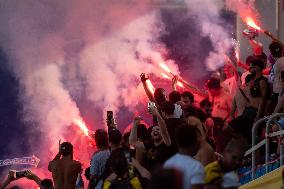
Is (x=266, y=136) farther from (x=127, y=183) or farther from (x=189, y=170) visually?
(x=189, y=170)

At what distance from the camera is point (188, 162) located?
834cm

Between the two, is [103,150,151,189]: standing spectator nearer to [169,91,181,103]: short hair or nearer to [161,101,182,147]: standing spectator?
[161,101,182,147]: standing spectator

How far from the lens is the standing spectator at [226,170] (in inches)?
321

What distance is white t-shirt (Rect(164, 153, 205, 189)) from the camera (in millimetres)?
8180

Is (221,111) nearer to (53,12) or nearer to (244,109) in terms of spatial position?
(244,109)

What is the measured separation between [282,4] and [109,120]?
572cm

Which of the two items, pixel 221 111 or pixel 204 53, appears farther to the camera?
pixel 204 53

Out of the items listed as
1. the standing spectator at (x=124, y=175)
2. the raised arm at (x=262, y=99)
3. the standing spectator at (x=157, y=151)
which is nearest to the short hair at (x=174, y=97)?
the raised arm at (x=262, y=99)

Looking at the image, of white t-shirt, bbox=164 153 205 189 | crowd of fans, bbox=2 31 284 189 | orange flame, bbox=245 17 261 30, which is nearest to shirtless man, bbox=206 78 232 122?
crowd of fans, bbox=2 31 284 189

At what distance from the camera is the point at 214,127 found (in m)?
13.9

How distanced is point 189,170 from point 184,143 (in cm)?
32

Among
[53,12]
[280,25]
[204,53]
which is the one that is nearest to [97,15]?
[53,12]

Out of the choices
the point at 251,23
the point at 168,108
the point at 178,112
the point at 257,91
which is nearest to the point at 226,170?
the point at 168,108

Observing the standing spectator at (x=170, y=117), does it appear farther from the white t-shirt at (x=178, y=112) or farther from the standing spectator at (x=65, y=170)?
the standing spectator at (x=65, y=170)
